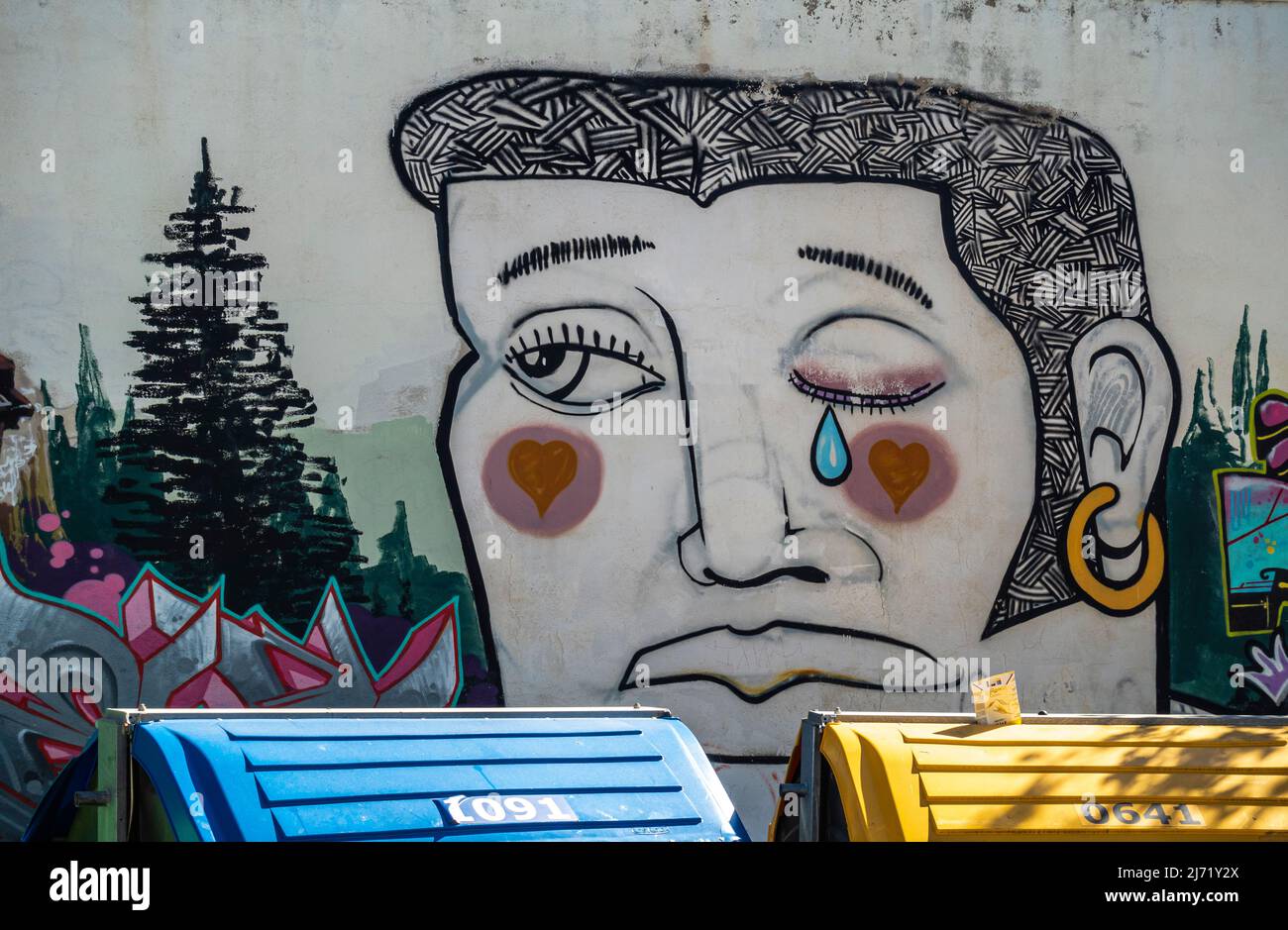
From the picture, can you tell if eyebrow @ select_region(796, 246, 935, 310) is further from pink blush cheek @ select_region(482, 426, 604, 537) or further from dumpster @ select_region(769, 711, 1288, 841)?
dumpster @ select_region(769, 711, 1288, 841)

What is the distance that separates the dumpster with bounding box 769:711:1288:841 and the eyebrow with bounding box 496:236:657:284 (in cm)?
338

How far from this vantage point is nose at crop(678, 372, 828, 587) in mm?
7074

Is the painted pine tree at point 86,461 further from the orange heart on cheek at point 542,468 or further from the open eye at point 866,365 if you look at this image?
the open eye at point 866,365

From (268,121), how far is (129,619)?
266cm

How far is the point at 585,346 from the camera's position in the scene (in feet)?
23.2

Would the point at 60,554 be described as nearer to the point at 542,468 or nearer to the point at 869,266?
the point at 542,468

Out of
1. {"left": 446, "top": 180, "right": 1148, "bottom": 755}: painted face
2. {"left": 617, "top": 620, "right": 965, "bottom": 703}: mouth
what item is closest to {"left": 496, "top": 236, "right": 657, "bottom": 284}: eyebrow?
{"left": 446, "top": 180, "right": 1148, "bottom": 755}: painted face

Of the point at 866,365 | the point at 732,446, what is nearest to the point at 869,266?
the point at 866,365

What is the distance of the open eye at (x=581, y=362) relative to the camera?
23.0ft

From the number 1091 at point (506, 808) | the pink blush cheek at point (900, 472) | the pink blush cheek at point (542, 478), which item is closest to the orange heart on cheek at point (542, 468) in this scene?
the pink blush cheek at point (542, 478)

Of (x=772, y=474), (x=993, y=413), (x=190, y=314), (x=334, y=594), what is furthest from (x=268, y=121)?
(x=993, y=413)

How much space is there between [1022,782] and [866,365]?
3439mm

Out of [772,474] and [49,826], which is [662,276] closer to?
[772,474]

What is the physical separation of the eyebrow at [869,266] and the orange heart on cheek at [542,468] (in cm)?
170
